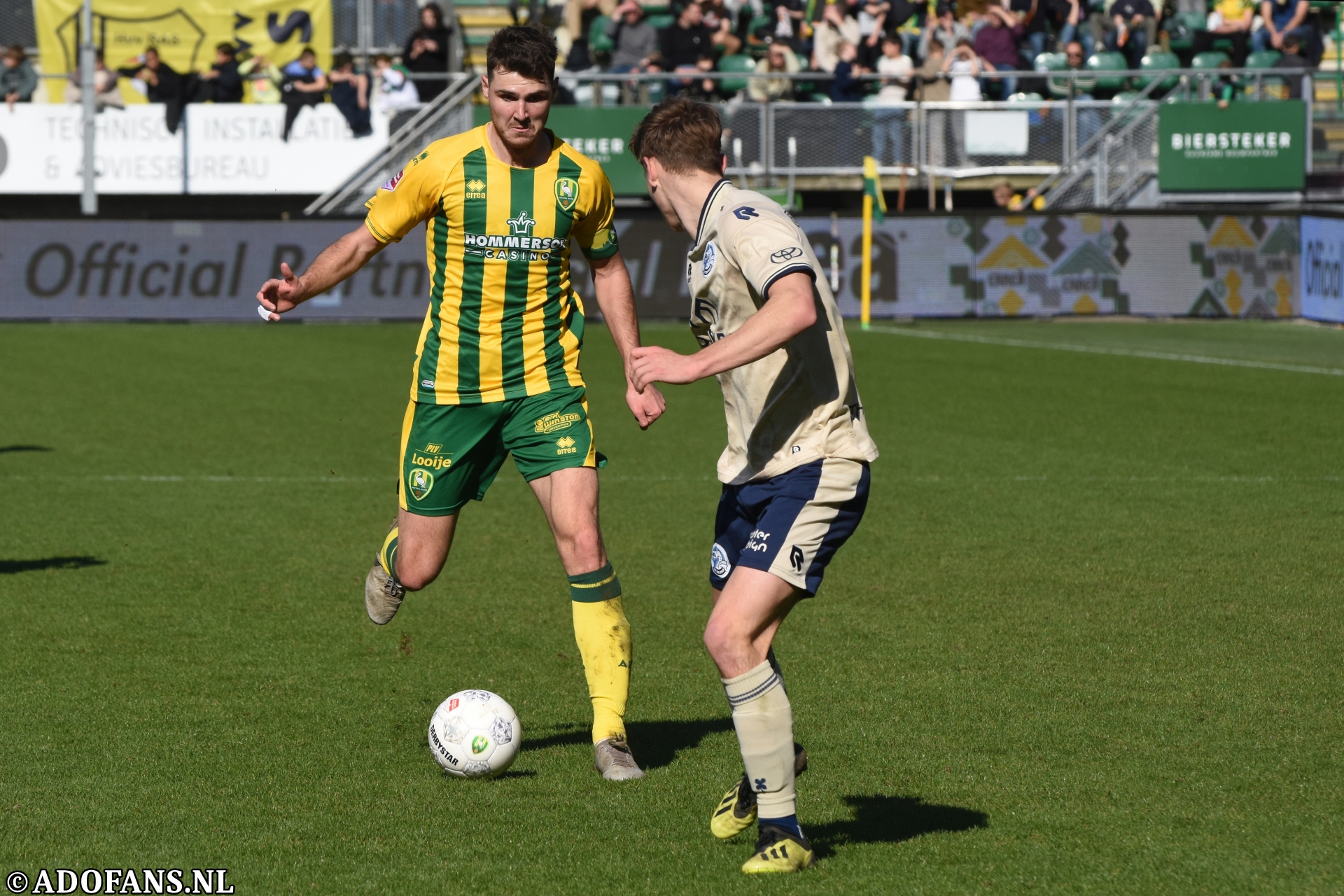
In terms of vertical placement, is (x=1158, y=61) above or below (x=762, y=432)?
above

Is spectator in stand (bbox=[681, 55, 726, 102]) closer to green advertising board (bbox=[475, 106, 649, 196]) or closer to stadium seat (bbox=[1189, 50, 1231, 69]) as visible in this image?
green advertising board (bbox=[475, 106, 649, 196])

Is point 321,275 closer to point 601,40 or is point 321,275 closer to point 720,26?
point 601,40

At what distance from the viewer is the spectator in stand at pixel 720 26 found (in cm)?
2820

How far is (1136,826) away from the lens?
15.8 ft

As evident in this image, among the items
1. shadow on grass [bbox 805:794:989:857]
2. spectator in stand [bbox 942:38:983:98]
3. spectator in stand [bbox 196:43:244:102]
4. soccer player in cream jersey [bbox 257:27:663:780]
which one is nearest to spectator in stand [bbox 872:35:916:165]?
spectator in stand [bbox 942:38:983:98]

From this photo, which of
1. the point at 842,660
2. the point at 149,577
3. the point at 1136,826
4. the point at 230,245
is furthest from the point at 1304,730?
the point at 230,245

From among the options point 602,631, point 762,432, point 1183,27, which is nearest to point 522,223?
point 602,631

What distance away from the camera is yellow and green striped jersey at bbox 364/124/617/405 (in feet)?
18.8

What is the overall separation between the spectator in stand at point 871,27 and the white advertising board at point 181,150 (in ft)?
25.6

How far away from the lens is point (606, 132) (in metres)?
25.9

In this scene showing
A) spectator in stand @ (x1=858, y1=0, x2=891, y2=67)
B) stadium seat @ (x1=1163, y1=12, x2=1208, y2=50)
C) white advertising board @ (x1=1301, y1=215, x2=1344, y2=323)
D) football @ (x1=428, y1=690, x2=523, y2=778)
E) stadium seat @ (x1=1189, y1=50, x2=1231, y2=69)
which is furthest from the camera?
stadium seat @ (x1=1163, y1=12, x2=1208, y2=50)

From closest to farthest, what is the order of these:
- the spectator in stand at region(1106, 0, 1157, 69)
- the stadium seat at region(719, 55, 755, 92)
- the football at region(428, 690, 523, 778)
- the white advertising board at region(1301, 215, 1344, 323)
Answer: the football at region(428, 690, 523, 778) < the white advertising board at region(1301, 215, 1344, 323) < the stadium seat at region(719, 55, 755, 92) < the spectator in stand at region(1106, 0, 1157, 69)

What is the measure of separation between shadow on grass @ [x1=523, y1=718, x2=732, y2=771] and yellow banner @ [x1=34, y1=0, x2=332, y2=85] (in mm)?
23185

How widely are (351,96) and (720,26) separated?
630 centimetres
